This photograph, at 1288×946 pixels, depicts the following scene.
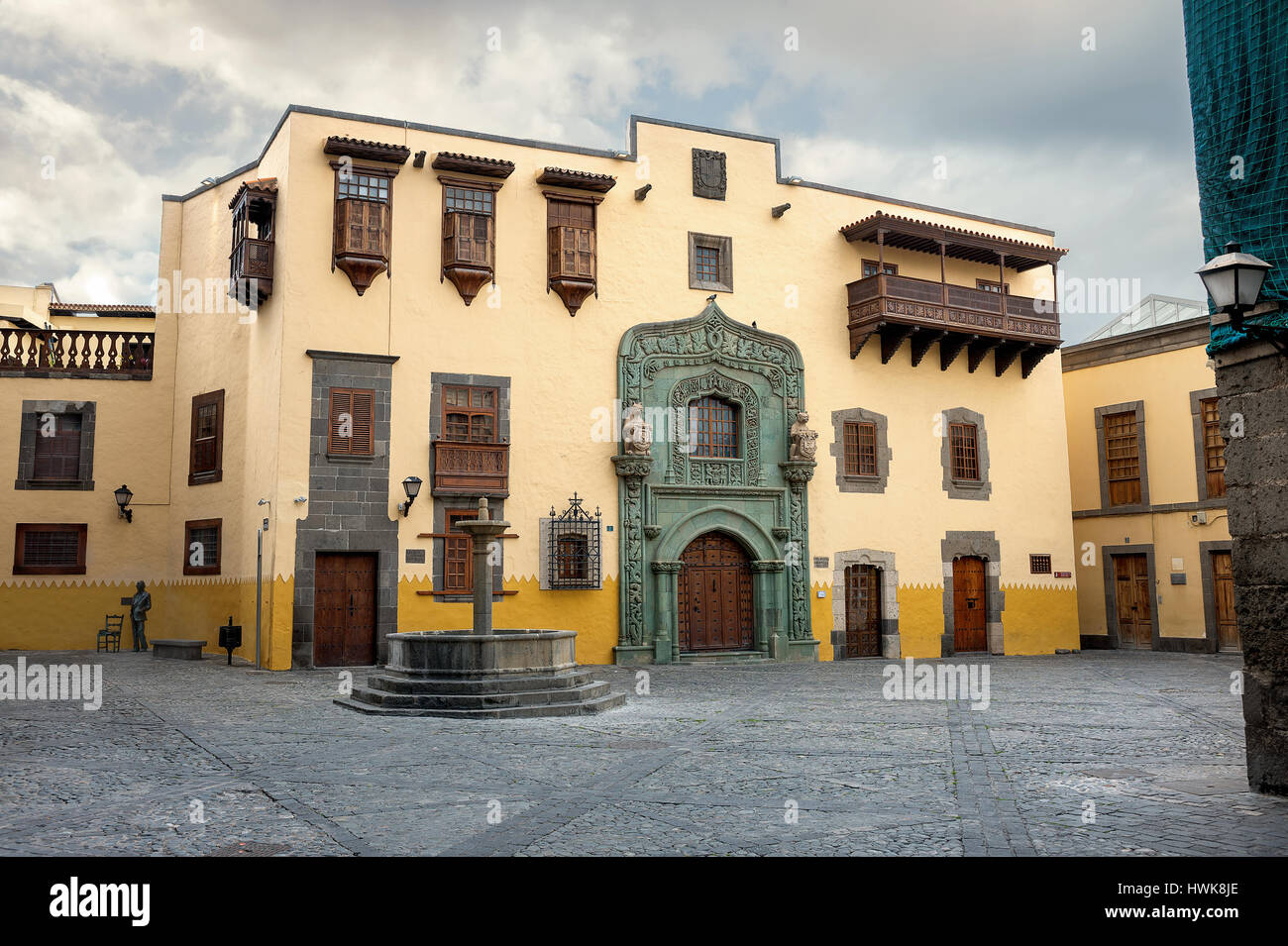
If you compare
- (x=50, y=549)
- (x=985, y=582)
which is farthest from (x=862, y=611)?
(x=50, y=549)

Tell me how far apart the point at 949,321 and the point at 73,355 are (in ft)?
64.8

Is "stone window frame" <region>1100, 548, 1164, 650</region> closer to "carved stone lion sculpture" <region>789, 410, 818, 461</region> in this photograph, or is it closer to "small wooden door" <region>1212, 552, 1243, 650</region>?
"small wooden door" <region>1212, 552, 1243, 650</region>

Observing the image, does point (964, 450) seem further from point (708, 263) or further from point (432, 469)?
point (432, 469)

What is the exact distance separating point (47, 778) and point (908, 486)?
Answer: 19834 mm

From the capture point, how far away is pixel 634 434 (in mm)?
21844

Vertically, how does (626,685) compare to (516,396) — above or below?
below

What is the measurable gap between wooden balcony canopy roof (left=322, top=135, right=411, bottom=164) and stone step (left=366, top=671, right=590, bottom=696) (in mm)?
11042

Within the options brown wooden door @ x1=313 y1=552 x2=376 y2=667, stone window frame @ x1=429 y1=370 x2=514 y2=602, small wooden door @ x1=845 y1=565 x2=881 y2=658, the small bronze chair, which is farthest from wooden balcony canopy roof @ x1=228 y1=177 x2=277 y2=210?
small wooden door @ x1=845 y1=565 x2=881 y2=658

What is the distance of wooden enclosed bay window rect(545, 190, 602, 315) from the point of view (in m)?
21.6

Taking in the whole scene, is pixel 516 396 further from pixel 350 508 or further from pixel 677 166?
pixel 677 166

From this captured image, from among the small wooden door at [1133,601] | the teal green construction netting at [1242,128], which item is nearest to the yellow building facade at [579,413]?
the small wooden door at [1133,601]

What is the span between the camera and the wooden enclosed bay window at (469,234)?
20.7 m
